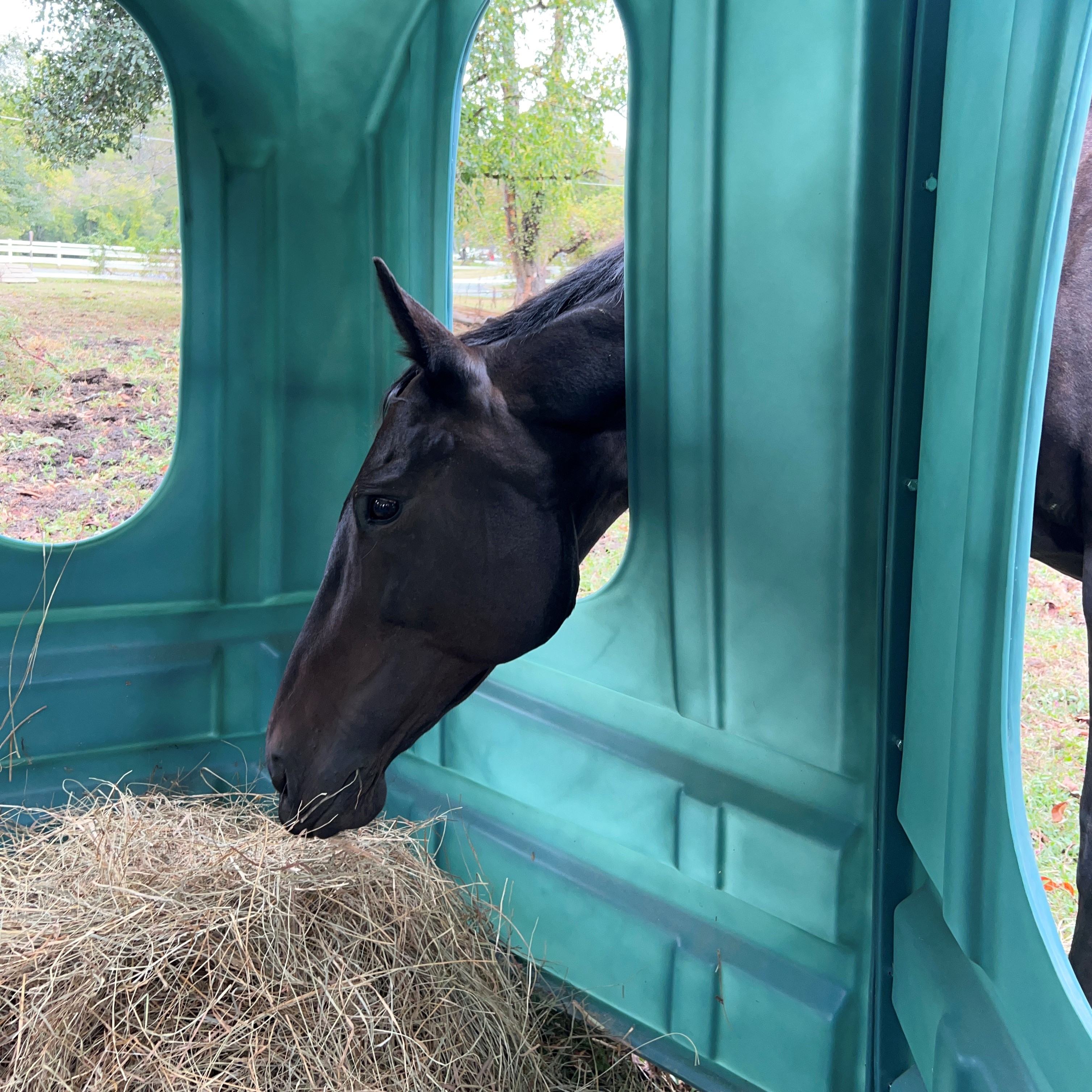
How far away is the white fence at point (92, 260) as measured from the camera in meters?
2.18

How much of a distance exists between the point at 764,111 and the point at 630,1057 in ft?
4.84

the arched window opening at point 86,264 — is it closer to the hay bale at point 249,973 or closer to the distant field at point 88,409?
the distant field at point 88,409

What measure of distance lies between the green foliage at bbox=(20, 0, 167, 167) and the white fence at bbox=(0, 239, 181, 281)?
196mm

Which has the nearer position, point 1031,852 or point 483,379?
point 1031,852

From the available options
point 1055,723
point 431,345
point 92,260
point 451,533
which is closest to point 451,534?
point 451,533

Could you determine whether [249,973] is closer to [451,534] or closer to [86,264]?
[451,534]

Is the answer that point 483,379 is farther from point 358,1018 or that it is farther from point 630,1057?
point 630,1057

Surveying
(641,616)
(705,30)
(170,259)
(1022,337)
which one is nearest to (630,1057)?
(641,616)

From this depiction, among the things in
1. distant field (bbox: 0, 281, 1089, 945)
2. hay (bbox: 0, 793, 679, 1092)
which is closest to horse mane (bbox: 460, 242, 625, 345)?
distant field (bbox: 0, 281, 1089, 945)

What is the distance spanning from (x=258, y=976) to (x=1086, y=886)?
112 cm

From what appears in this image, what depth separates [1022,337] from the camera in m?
0.80

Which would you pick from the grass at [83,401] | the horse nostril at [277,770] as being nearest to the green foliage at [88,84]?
the grass at [83,401]

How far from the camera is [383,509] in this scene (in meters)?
1.38

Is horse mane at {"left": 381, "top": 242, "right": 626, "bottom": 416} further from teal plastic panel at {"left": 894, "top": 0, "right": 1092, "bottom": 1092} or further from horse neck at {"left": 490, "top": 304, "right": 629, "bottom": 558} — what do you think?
teal plastic panel at {"left": 894, "top": 0, "right": 1092, "bottom": 1092}
